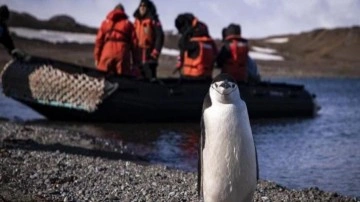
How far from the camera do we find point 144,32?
13.9 m

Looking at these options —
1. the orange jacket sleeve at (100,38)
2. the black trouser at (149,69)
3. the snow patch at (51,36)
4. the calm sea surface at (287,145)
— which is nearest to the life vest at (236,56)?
the calm sea surface at (287,145)

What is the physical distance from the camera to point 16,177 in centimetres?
680

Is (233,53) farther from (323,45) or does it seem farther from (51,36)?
(323,45)

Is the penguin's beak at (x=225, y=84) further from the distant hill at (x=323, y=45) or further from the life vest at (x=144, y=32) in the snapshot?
the distant hill at (x=323, y=45)

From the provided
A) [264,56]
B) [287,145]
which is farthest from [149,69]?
[264,56]

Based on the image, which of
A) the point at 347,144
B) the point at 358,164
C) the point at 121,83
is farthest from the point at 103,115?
the point at 358,164

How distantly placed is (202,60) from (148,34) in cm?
116

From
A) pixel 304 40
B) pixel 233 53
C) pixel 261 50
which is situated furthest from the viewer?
pixel 304 40

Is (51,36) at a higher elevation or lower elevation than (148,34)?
lower

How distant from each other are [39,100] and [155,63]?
223cm

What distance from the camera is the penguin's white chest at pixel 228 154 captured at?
16.9 ft

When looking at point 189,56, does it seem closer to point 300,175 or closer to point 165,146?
point 165,146

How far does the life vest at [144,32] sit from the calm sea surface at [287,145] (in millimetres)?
1531

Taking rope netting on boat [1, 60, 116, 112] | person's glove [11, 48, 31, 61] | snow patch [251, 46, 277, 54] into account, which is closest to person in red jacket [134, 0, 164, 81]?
rope netting on boat [1, 60, 116, 112]
